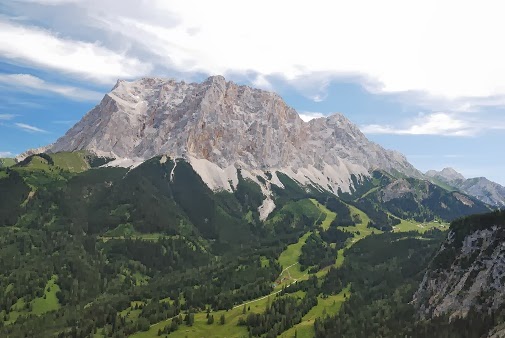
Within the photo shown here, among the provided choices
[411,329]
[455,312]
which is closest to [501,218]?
[455,312]

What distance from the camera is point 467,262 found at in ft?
653

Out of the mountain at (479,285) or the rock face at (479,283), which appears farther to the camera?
the rock face at (479,283)

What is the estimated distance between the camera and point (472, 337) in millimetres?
153875

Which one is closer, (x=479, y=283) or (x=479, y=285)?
(x=479, y=285)

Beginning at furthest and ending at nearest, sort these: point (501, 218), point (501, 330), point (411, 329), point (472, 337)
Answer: point (501, 218)
point (411, 329)
point (472, 337)
point (501, 330)

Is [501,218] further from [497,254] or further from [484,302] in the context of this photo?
[484,302]

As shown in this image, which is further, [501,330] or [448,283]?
[448,283]

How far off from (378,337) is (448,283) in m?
40.5

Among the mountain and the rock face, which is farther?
the rock face

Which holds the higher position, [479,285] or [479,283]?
[479,283]

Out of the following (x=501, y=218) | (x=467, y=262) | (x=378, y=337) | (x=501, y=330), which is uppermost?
(x=501, y=218)

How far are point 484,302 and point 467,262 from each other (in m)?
29.1

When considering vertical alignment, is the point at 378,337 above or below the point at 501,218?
below

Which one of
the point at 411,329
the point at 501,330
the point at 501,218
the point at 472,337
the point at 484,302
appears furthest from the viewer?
the point at 501,218
